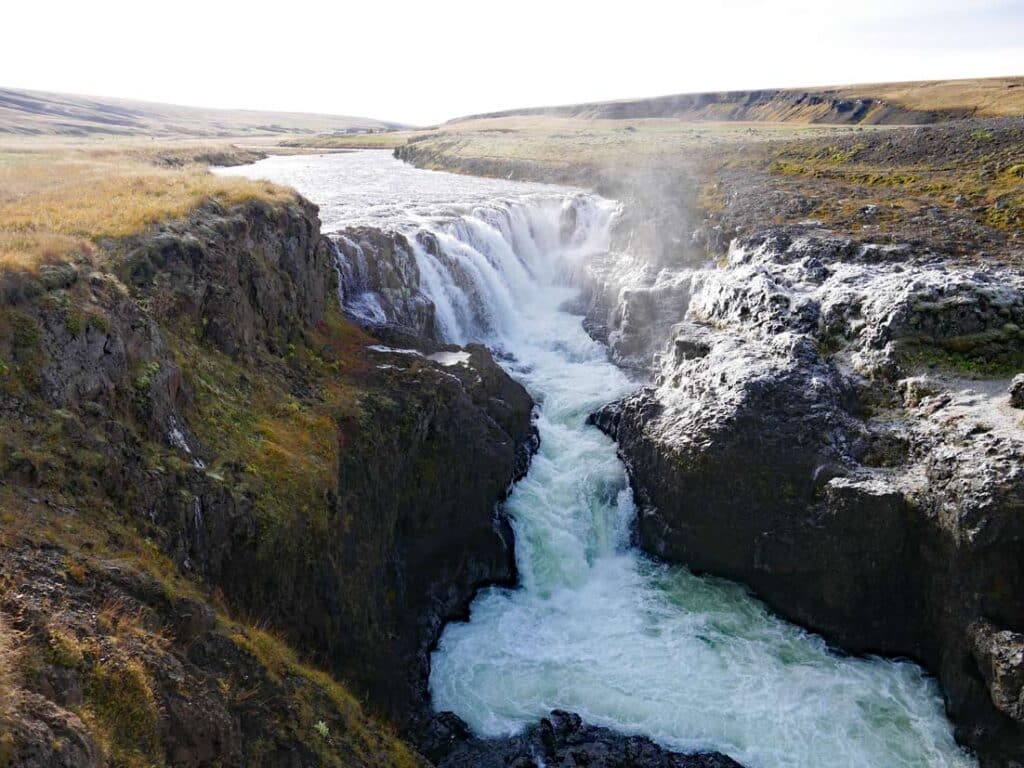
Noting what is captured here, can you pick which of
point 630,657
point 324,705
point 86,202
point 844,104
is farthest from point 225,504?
point 844,104

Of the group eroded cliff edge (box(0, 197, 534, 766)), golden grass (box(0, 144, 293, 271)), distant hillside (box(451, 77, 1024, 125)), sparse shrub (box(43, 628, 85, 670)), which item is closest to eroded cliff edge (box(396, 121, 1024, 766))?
eroded cliff edge (box(0, 197, 534, 766))

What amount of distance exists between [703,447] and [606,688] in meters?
8.86

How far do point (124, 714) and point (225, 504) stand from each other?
6520 millimetres

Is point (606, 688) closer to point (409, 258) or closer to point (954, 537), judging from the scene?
point (954, 537)

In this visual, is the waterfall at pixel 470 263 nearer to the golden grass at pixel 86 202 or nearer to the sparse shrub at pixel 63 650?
the golden grass at pixel 86 202

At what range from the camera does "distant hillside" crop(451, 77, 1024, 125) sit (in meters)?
97.2

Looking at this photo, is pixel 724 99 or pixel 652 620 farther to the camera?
pixel 724 99

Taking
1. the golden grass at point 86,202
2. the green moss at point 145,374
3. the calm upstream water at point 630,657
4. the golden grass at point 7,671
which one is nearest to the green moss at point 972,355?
the calm upstream water at point 630,657

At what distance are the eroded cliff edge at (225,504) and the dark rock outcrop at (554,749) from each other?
1280 millimetres

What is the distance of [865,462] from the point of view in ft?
70.2

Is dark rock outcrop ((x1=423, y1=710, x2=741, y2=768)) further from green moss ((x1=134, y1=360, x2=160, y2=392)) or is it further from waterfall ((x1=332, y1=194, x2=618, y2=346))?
waterfall ((x1=332, y1=194, x2=618, y2=346))

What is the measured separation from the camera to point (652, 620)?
70.2 ft

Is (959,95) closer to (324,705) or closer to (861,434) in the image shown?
(861,434)

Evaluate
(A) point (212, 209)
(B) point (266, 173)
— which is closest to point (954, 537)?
(A) point (212, 209)
